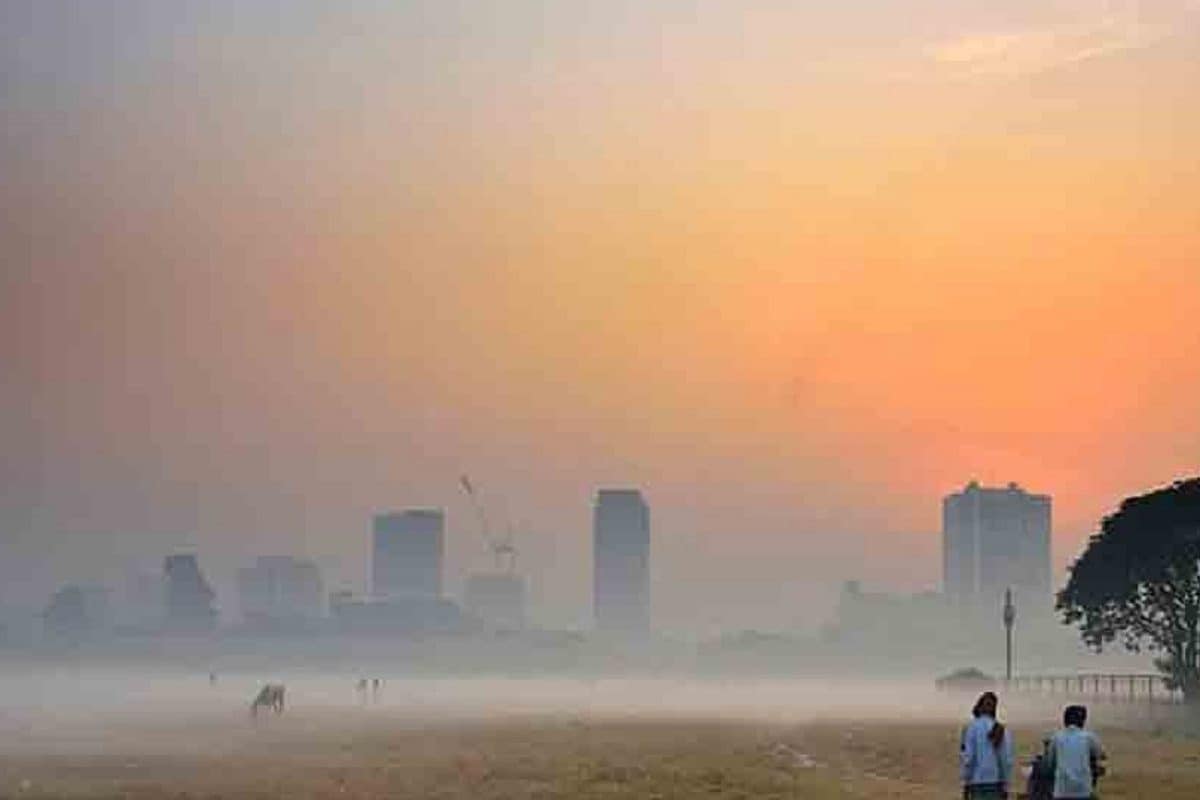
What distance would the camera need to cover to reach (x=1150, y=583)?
3915 inches

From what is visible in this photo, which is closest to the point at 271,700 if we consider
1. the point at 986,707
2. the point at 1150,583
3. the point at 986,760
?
the point at 1150,583

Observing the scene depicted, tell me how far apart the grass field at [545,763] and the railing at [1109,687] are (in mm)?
18574

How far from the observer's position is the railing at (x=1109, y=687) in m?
102

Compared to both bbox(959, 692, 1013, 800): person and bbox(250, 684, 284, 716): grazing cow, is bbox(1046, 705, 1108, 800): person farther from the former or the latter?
bbox(250, 684, 284, 716): grazing cow

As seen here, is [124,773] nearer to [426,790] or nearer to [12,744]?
[426,790]

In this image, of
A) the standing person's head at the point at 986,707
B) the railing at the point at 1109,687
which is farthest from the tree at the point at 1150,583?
the standing person's head at the point at 986,707

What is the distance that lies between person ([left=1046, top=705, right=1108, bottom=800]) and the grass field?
18.2 meters

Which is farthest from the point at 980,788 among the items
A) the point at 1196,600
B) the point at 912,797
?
the point at 1196,600

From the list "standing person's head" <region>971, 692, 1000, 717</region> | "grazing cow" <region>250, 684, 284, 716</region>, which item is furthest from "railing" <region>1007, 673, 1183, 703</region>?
"standing person's head" <region>971, 692, 1000, 717</region>

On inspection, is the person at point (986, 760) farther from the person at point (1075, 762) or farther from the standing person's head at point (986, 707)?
the person at point (1075, 762)

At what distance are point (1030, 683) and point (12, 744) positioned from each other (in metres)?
91.1

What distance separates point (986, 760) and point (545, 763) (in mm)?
32082

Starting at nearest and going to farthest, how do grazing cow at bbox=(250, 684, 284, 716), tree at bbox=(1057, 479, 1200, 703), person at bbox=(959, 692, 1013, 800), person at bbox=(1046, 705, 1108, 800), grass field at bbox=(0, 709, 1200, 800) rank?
person at bbox=(1046, 705, 1108, 800) → person at bbox=(959, 692, 1013, 800) → grass field at bbox=(0, 709, 1200, 800) → tree at bbox=(1057, 479, 1200, 703) → grazing cow at bbox=(250, 684, 284, 716)

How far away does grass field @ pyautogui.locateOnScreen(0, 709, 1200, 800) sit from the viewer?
153ft
